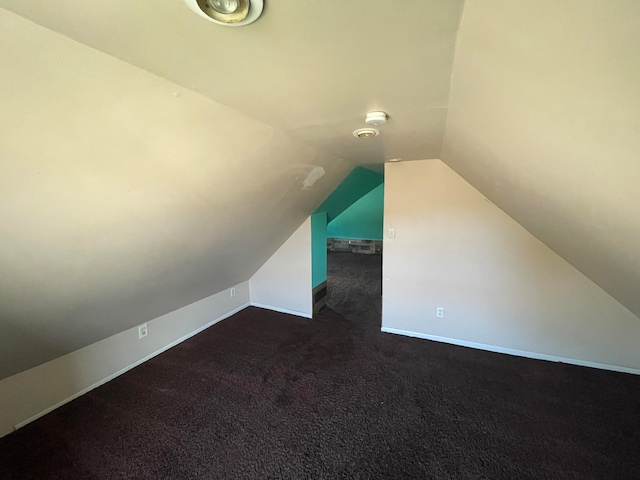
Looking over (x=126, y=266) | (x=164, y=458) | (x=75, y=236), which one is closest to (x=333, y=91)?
(x=75, y=236)

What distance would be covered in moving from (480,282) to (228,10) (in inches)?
114

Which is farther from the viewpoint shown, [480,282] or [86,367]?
[480,282]

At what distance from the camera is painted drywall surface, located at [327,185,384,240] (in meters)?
6.15

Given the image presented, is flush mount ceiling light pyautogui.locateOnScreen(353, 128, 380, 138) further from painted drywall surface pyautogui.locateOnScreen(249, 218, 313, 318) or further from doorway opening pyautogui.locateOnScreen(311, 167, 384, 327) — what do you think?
painted drywall surface pyautogui.locateOnScreen(249, 218, 313, 318)

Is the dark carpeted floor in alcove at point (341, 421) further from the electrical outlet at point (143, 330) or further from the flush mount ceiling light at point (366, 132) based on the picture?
the flush mount ceiling light at point (366, 132)

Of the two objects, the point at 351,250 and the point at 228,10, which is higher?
the point at 228,10

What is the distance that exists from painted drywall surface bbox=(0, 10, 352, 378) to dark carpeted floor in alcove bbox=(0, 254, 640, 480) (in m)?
0.60

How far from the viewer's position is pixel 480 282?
273 cm

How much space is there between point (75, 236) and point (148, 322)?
167 centimetres

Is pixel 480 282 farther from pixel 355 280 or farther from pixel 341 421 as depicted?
pixel 355 280

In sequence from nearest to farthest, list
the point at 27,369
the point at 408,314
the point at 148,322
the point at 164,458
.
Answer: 1. the point at 164,458
2. the point at 27,369
3. the point at 148,322
4. the point at 408,314

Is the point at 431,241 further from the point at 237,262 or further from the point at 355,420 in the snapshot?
the point at 237,262

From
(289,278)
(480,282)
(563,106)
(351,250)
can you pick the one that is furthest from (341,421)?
(351,250)

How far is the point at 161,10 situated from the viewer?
657 millimetres
